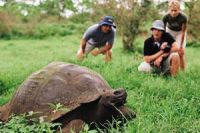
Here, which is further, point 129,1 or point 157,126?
point 129,1

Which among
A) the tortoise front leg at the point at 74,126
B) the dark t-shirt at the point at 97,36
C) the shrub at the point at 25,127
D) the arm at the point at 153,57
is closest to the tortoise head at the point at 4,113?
the shrub at the point at 25,127

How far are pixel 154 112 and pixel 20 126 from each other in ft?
5.29

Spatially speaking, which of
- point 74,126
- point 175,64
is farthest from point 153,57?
point 74,126

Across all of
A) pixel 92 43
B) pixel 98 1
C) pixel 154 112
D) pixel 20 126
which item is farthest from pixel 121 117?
pixel 98 1

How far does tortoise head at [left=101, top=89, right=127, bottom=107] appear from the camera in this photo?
12.3ft

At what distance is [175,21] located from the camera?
24.0ft

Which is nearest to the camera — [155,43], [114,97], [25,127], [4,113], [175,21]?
[25,127]

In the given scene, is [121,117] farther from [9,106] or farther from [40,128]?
[9,106]

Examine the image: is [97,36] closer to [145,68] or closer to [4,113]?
[145,68]

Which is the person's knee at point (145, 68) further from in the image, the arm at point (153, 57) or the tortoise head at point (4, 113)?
the tortoise head at point (4, 113)

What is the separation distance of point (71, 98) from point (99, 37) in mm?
4634

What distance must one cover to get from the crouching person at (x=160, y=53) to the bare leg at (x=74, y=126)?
3179mm

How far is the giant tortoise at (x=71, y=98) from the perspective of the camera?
12.5 ft

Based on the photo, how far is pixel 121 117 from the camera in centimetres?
402
